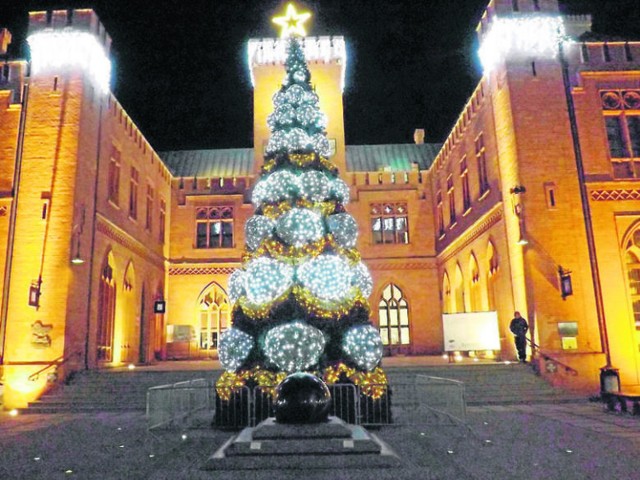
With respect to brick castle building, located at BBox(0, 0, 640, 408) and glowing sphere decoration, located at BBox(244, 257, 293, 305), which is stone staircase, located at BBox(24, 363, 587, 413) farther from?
glowing sphere decoration, located at BBox(244, 257, 293, 305)

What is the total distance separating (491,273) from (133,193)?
47.9ft

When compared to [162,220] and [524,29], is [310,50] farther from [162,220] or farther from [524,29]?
[524,29]

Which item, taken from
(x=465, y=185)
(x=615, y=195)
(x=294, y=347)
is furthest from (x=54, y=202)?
A: (x=615, y=195)

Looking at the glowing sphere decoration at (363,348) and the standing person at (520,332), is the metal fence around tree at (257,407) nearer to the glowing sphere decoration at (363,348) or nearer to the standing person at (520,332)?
the glowing sphere decoration at (363,348)

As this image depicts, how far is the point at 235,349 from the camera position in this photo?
9.76m

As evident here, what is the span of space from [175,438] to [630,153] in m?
16.1

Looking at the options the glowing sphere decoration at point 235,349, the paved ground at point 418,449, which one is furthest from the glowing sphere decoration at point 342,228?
the paved ground at point 418,449

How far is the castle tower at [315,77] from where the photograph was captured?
1006 inches

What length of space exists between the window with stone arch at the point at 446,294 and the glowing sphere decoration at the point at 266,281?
51.5ft

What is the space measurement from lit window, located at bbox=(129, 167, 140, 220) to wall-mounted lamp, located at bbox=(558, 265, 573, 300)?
16.0 meters

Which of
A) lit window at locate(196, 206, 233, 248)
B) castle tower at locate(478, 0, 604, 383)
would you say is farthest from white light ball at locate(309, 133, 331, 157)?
lit window at locate(196, 206, 233, 248)

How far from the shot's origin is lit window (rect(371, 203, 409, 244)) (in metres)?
26.8

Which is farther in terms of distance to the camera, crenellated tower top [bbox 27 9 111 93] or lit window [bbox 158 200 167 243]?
lit window [bbox 158 200 167 243]

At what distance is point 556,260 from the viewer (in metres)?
15.3
